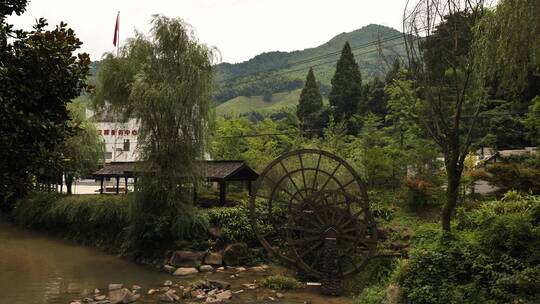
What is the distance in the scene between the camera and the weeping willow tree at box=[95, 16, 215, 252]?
1579cm

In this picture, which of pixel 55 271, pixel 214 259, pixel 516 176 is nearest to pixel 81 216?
pixel 55 271

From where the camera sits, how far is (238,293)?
12.1 meters

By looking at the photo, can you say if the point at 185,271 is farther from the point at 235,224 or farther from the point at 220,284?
the point at 235,224

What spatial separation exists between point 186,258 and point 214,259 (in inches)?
36.2

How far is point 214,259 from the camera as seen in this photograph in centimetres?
1529

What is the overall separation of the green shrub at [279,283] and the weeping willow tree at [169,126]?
12.5 feet

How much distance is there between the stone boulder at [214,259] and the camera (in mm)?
15203

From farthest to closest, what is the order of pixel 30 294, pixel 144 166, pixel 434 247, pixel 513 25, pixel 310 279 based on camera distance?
pixel 144 166
pixel 310 279
pixel 30 294
pixel 434 247
pixel 513 25

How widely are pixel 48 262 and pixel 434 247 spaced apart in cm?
1340

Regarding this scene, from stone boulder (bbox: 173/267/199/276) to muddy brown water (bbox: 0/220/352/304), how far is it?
0.33 meters

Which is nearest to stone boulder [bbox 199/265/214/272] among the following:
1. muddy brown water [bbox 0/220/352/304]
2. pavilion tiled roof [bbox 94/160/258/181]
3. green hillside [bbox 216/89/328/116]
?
muddy brown water [bbox 0/220/352/304]

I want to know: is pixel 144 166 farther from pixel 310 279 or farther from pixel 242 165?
pixel 310 279

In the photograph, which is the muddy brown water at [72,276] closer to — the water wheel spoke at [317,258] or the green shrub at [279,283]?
the green shrub at [279,283]

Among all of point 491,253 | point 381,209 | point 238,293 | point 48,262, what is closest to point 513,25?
point 491,253
